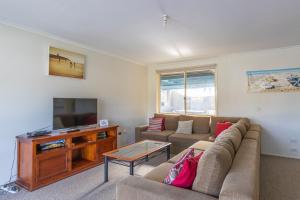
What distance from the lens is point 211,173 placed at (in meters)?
1.37

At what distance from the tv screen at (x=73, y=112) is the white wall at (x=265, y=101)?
3070mm

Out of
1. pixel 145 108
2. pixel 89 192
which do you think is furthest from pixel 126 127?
pixel 89 192

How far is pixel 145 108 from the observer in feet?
19.0

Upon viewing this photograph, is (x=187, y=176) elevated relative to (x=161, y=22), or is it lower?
lower

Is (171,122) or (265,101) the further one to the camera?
(171,122)

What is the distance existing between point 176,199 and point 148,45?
313cm

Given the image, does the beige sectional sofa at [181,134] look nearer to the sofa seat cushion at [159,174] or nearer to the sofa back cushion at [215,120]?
the sofa back cushion at [215,120]

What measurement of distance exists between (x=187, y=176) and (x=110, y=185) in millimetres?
1628

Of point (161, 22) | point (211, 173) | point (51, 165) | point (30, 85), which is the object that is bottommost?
point (51, 165)

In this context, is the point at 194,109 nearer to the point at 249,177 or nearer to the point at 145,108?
the point at 145,108

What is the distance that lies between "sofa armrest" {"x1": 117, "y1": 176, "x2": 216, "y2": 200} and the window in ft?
12.3

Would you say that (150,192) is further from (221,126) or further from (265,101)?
(265,101)

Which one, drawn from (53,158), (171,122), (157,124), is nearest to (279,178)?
(171,122)

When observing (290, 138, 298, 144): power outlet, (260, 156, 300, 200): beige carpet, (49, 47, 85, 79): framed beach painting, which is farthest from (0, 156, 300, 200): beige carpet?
(49, 47, 85, 79): framed beach painting
